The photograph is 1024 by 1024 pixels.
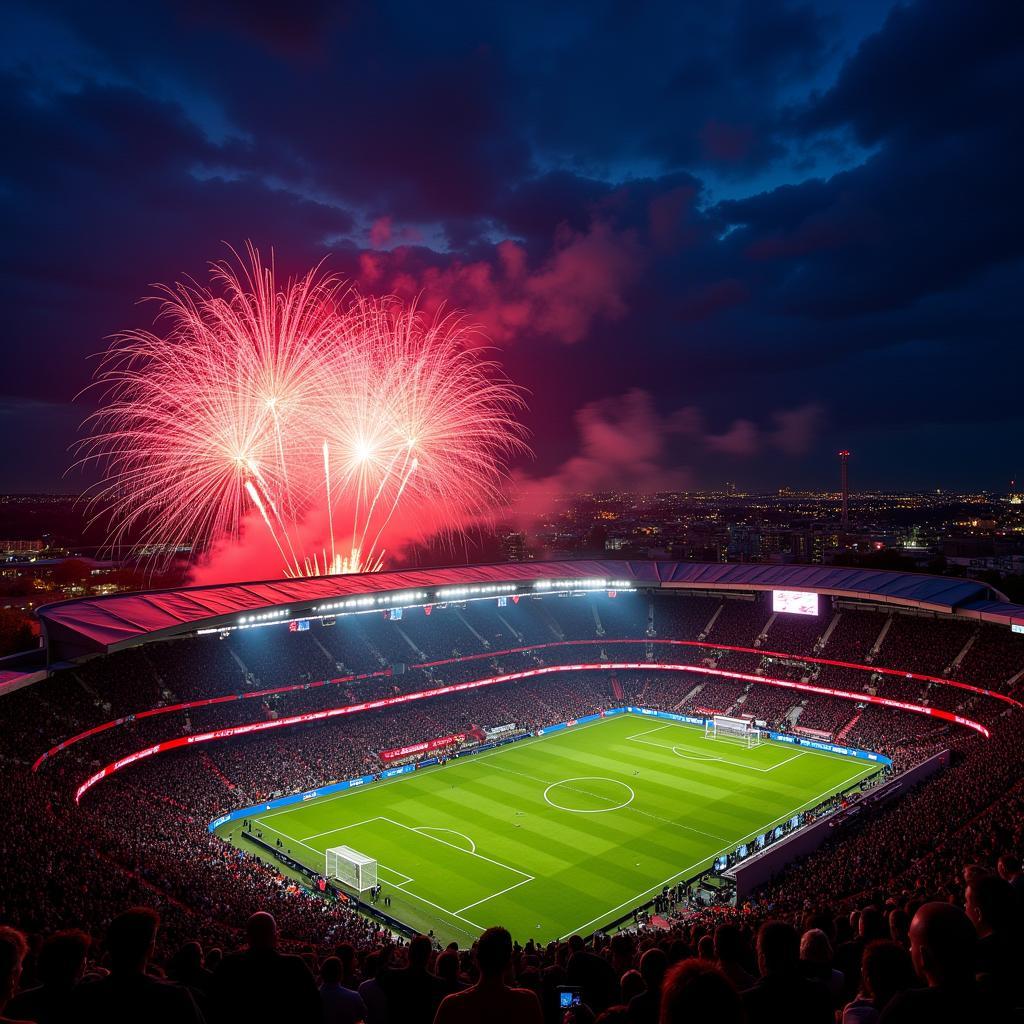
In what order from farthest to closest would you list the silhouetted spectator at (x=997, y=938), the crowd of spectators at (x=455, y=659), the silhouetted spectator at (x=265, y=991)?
the crowd of spectators at (x=455, y=659) < the silhouetted spectator at (x=265, y=991) < the silhouetted spectator at (x=997, y=938)

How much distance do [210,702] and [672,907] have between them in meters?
30.5

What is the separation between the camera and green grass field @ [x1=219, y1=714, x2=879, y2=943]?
1353 inches

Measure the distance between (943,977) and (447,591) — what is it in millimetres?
58146

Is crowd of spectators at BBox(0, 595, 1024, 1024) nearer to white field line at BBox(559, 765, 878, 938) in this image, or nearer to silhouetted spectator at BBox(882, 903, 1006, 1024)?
silhouetted spectator at BBox(882, 903, 1006, 1024)

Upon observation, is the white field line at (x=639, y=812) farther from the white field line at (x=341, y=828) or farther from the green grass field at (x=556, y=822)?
the white field line at (x=341, y=828)

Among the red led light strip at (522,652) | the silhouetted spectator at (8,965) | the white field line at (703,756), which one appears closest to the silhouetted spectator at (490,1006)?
the silhouetted spectator at (8,965)

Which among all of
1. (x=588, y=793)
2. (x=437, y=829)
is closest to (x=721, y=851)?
(x=588, y=793)

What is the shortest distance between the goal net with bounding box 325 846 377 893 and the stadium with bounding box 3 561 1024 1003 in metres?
0.15

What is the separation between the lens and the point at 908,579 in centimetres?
6166

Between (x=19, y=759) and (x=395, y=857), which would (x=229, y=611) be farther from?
(x=395, y=857)

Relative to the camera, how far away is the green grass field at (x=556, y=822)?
3438 cm

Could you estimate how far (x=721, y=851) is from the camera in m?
38.9

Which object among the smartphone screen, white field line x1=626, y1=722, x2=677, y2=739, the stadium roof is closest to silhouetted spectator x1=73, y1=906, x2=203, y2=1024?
the smartphone screen

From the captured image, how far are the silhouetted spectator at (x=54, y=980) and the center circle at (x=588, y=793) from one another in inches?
1659
